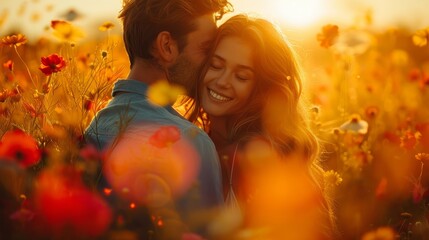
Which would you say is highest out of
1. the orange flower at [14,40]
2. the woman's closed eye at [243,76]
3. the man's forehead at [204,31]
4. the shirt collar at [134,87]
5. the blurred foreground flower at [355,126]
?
the man's forehead at [204,31]

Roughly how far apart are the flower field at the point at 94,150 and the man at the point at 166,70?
0.11 meters

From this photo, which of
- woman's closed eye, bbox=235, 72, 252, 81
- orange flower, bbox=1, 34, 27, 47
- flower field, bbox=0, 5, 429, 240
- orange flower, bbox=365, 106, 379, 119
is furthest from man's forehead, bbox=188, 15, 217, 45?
orange flower, bbox=365, 106, 379, 119

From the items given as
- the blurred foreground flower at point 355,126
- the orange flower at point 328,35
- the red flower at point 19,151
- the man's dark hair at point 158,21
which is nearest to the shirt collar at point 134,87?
the man's dark hair at point 158,21

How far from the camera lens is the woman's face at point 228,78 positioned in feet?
11.6

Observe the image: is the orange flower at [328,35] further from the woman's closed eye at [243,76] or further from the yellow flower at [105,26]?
the yellow flower at [105,26]

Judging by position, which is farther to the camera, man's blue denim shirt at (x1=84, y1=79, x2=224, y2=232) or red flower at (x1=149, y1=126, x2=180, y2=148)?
man's blue denim shirt at (x1=84, y1=79, x2=224, y2=232)

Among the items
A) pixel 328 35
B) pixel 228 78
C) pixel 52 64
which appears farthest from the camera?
pixel 328 35

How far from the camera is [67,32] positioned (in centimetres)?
361

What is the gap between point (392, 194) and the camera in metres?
3.87

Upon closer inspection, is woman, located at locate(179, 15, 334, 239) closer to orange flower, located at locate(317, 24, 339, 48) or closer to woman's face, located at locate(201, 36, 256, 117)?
Result: woman's face, located at locate(201, 36, 256, 117)

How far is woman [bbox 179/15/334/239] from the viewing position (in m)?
3.32

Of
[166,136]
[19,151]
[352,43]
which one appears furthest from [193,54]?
[352,43]

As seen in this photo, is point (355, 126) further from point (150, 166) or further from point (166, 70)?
point (150, 166)

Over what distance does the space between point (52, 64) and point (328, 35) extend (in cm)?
213
